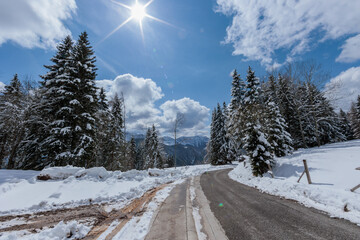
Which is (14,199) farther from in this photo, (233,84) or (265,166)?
(233,84)

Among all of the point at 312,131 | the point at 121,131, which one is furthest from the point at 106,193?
the point at 312,131

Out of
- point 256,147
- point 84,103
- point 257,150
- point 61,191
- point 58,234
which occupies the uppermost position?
point 84,103

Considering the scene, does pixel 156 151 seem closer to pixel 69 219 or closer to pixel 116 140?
pixel 116 140

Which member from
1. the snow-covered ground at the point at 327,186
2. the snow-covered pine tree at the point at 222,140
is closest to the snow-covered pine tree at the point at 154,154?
the snow-covered pine tree at the point at 222,140

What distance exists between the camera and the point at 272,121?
19.4 metres

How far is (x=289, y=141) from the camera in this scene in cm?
2081

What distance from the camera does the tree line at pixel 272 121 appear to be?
47.3 feet

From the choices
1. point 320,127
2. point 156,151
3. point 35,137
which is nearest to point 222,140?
point 156,151

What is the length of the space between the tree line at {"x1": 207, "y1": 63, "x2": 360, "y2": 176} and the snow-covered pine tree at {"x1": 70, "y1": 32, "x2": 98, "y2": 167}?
15.4 metres

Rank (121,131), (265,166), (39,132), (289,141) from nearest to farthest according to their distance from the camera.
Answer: (265,166)
(39,132)
(289,141)
(121,131)

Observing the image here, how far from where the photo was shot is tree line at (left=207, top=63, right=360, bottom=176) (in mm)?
14423

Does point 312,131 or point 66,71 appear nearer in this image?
point 66,71

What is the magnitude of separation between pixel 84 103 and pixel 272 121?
22.3 meters

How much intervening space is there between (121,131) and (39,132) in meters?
10.7
